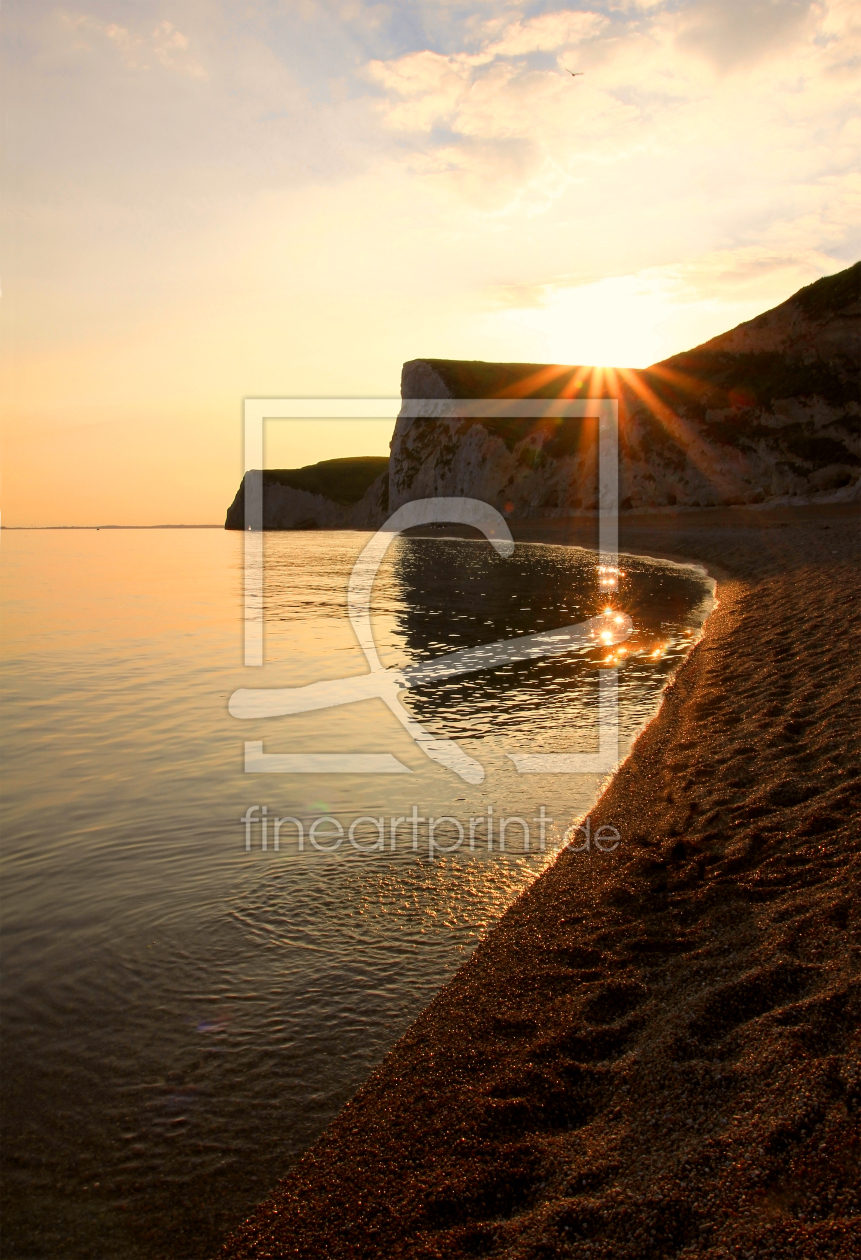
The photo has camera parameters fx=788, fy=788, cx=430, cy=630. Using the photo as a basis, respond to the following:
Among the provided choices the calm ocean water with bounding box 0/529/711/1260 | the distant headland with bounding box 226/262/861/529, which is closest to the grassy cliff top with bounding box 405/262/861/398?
the distant headland with bounding box 226/262/861/529

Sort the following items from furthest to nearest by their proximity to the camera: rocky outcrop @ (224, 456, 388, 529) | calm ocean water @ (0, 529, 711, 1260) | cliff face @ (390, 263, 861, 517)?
rocky outcrop @ (224, 456, 388, 529) → cliff face @ (390, 263, 861, 517) → calm ocean water @ (0, 529, 711, 1260)

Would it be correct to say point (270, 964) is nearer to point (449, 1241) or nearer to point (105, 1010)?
point (105, 1010)

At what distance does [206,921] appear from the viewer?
20.0ft

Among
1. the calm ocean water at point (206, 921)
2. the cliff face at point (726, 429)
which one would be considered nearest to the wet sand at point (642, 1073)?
the calm ocean water at point (206, 921)

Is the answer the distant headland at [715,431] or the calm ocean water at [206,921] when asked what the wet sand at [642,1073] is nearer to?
the calm ocean water at [206,921]

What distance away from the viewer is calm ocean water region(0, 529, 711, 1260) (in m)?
3.79

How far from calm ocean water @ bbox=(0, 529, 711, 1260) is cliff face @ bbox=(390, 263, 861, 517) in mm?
46252

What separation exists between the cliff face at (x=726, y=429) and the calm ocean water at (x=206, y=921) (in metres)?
46.3

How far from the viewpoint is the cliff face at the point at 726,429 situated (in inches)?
2192

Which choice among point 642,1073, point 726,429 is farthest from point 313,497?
point 642,1073

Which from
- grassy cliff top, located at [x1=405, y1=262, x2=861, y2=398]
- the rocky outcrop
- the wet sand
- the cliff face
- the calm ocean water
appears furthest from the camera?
the rocky outcrop

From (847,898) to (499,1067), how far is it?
2.49 metres

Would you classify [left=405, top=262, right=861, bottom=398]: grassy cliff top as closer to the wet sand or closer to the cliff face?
the cliff face

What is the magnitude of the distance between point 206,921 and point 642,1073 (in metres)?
3.56
